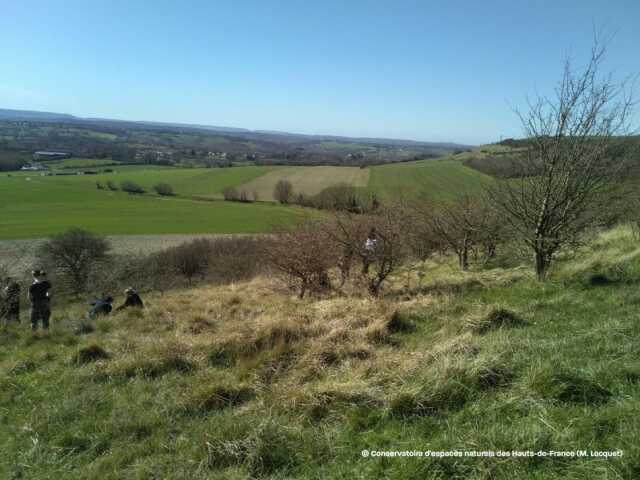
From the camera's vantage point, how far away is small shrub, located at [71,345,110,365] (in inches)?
196

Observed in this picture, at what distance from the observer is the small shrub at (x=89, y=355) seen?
4.98 metres

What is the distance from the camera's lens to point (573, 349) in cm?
360

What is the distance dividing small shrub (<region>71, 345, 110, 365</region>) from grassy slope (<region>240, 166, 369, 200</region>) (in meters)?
45.5

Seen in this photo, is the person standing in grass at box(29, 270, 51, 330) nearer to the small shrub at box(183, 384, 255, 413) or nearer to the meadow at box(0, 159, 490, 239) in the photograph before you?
the small shrub at box(183, 384, 255, 413)

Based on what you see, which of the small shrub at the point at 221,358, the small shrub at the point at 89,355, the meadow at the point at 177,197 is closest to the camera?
the small shrub at the point at 221,358

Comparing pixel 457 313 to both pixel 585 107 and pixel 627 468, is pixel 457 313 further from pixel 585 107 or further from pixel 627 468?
pixel 585 107

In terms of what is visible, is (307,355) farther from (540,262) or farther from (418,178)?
(418,178)

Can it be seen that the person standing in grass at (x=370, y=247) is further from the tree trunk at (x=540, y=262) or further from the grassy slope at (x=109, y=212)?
the grassy slope at (x=109, y=212)

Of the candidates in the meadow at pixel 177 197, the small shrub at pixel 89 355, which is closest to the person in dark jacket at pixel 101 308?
the small shrub at pixel 89 355

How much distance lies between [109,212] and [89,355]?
49.8 metres

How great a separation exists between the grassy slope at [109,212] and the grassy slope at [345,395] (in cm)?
2906

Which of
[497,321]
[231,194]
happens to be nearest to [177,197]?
[231,194]

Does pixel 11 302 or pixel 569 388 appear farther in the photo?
pixel 11 302

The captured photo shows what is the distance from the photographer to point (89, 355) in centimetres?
507
